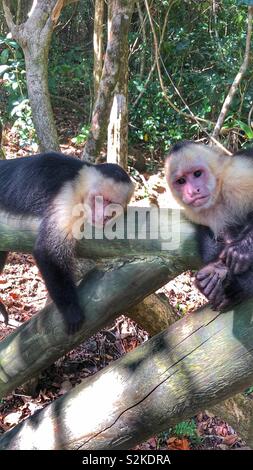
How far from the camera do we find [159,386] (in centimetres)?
156

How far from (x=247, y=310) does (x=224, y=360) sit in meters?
0.16

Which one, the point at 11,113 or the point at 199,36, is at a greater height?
the point at 199,36

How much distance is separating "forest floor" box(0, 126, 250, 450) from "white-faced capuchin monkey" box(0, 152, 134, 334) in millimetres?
798

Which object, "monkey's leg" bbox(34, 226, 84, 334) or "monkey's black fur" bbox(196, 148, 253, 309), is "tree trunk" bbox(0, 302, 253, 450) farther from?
"monkey's leg" bbox(34, 226, 84, 334)

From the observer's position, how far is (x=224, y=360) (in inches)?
57.7

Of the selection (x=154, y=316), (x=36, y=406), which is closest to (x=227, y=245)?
(x=154, y=316)

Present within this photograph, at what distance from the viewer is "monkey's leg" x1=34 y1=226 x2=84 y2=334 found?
177 centimetres

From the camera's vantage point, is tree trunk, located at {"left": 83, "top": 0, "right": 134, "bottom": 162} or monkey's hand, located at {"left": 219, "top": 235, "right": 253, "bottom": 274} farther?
tree trunk, located at {"left": 83, "top": 0, "right": 134, "bottom": 162}

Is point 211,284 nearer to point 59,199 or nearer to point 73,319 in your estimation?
point 73,319

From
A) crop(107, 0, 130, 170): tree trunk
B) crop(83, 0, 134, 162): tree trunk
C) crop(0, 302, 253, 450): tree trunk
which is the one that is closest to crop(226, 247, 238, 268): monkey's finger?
crop(0, 302, 253, 450): tree trunk

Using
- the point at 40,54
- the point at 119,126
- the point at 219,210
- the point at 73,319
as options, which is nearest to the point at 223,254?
the point at 219,210

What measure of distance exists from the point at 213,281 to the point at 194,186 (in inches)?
22.1

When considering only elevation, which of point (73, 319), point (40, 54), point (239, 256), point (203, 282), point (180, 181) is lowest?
point (73, 319)

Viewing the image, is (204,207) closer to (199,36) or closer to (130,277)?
(130,277)
